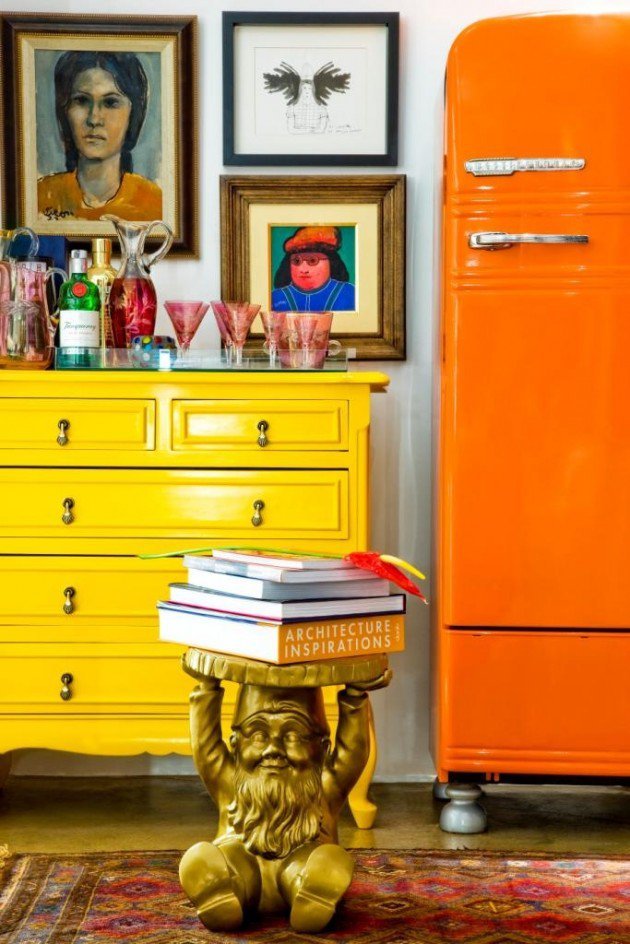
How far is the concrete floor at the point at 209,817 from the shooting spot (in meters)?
2.66

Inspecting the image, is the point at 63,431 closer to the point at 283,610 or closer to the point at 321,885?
the point at 283,610

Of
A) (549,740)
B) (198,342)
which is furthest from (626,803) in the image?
(198,342)

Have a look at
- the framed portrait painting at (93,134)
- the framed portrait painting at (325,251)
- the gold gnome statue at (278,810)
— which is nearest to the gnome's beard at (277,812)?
the gold gnome statue at (278,810)

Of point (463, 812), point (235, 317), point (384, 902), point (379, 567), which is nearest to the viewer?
point (379, 567)

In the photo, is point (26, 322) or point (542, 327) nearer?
point (542, 327)

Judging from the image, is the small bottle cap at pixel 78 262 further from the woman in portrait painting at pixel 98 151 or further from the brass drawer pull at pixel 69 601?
the brass drawer pull at pixel 69 601

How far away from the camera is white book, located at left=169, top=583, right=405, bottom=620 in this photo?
1.92m

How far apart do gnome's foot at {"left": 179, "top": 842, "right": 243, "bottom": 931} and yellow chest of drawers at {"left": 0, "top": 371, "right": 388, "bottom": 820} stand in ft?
2.51

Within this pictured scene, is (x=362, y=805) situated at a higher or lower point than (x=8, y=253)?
lower

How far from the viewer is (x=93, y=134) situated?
3.26 m

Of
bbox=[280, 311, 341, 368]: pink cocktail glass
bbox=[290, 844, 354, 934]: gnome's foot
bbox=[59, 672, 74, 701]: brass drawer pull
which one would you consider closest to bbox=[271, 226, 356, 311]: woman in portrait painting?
bbox=[280, 311, 341, 368]: pink cocktail glass

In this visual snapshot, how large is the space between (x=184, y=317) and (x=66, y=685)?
2.94 feet

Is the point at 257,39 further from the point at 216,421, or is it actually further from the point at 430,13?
the point at 216,421

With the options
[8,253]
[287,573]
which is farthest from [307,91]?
[287,573]
